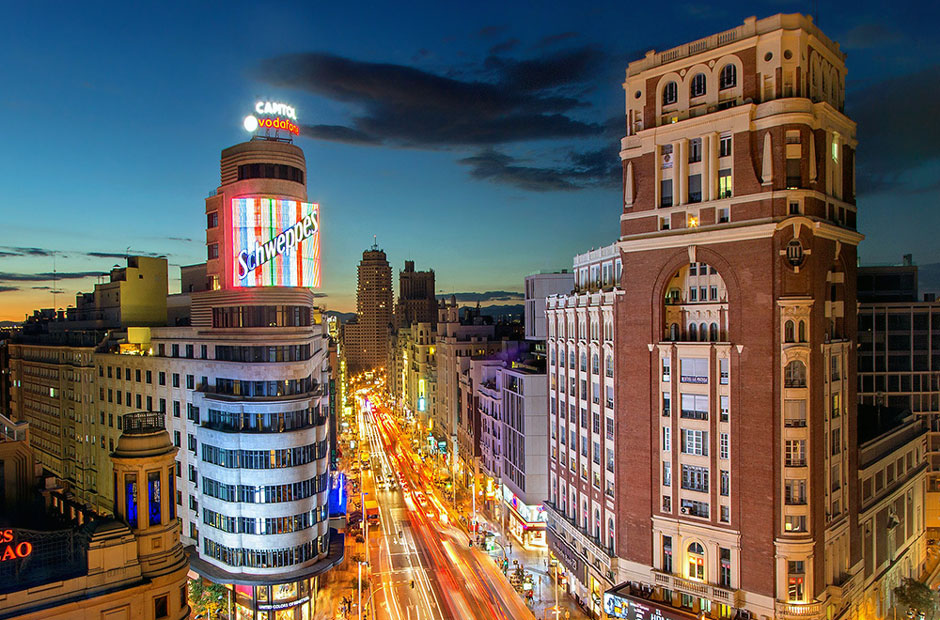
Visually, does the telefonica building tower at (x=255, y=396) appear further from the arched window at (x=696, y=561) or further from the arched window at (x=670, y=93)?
the arched window at (x=670, y=93)

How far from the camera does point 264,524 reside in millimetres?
69188

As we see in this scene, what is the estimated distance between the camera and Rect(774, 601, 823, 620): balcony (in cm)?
5422

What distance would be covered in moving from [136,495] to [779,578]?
51530mm

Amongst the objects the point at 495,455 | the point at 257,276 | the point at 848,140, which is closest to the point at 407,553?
A: the point at 495,455

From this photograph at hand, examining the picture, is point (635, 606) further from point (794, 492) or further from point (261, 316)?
point (261, 316)

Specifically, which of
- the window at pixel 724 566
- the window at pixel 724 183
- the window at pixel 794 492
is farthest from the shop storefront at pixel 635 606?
the window at pixel 724 183

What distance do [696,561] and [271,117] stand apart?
67148 millimetres

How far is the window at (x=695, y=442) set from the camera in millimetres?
59469

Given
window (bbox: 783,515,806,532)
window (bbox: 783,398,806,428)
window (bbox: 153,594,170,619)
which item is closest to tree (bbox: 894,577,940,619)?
window (bbox: 783,515,806,532)

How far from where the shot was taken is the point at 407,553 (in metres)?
98.5

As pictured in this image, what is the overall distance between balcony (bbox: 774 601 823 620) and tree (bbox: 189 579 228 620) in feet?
191

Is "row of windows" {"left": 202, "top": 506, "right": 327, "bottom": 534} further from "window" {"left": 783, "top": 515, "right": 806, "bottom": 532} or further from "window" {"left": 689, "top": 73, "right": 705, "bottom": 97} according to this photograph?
"window" {"left": 689, "top": 73, "right": 705, "bottom": 97}

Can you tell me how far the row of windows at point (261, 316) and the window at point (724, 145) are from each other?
48676mm

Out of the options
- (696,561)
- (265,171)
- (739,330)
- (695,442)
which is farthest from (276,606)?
(739,330)
